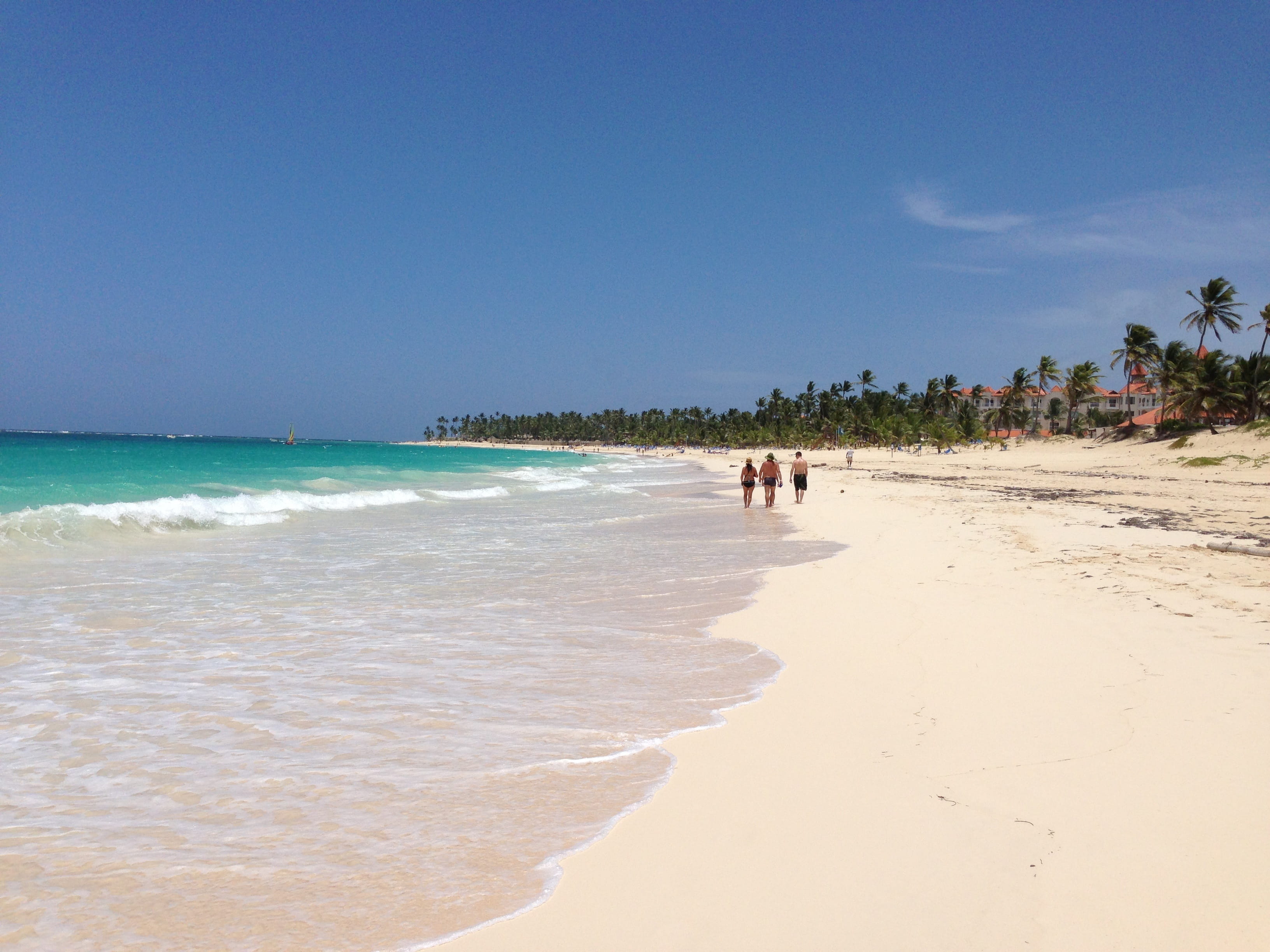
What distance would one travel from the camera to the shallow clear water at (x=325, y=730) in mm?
2889

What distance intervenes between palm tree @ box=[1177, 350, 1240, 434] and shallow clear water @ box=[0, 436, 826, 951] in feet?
181

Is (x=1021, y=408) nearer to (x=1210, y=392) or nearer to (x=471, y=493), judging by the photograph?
(x=1210, y=392)

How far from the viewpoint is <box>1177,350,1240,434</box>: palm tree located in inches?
2024

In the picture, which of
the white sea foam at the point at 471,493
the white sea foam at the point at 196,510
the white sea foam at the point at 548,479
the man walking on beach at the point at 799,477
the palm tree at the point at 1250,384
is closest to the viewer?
the white sea foam at the point at 196,510

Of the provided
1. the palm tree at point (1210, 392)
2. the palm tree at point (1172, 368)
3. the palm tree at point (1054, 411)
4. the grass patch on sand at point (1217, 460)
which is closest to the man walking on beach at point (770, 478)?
the grass patch on sand at point (1217, 460)

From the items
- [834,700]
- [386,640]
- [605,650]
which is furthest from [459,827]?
[386,640]

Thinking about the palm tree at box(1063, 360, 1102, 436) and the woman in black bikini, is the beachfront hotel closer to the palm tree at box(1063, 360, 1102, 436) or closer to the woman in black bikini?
the palm tree at box(1063, 360, 1102, 436)

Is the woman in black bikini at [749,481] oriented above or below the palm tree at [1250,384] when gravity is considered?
below

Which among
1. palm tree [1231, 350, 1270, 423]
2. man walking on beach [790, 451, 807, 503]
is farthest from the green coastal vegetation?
man walking on beach [790, 451, 807, 503]

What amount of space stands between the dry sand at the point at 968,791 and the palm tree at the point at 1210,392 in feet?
179

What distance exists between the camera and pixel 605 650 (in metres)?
6.58

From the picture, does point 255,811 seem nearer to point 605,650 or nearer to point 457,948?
point 457,948

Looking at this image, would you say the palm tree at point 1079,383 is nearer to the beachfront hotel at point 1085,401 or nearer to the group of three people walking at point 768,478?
the beachfront hotel at point 1085,401

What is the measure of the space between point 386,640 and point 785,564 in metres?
6.41
